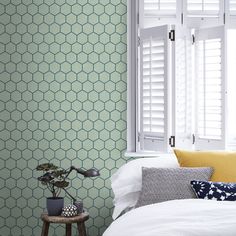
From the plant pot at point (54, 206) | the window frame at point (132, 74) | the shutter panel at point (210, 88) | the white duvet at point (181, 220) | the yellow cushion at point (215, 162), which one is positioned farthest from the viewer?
the window frame at point (132, 74)

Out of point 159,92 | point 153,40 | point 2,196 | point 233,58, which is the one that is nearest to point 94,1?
point 153,40

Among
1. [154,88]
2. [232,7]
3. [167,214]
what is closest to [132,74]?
[154,88]

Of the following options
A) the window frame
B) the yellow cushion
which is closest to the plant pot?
A: the window frame

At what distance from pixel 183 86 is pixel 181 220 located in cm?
180

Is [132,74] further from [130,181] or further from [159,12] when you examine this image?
[130,181]

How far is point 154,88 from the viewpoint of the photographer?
446cm

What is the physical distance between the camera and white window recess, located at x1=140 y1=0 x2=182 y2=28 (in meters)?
4.56

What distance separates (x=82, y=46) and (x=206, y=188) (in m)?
1.73

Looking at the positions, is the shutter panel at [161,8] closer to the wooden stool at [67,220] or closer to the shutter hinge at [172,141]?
the shutter hinge at [172,141]

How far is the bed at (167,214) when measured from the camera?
2.74m

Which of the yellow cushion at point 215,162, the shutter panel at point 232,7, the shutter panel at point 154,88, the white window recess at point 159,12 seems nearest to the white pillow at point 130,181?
the yellow cushion at point 215,162

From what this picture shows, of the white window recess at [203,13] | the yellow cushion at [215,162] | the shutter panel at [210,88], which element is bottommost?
the yellow cushion at [215,162]

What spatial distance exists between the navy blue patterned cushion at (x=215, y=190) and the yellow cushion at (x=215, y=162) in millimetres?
214

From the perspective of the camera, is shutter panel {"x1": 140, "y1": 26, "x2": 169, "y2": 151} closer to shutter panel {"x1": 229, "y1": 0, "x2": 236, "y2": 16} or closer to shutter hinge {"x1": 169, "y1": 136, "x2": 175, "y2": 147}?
shutter hinge {"x1": 169, "y1": 136, "x2": 175, "y2": 147}
